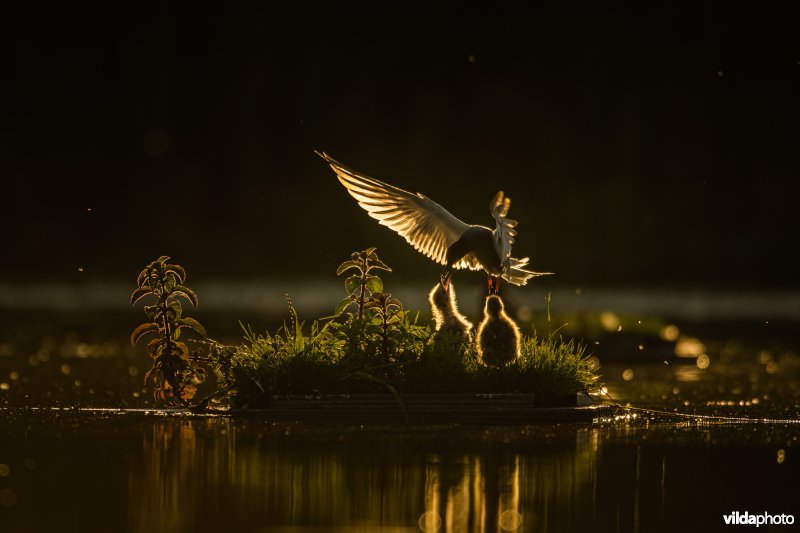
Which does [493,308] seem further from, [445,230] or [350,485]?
[350,485]

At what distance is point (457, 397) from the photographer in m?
13.2

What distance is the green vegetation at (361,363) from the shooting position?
13.4m

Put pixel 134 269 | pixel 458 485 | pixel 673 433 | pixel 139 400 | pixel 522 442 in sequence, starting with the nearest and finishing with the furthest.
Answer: pixel 458 485 < pixel 522 442 < pixel 673 433 < pixel 139 400 < pixel 134 269

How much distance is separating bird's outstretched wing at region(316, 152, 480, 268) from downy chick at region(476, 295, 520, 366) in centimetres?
65

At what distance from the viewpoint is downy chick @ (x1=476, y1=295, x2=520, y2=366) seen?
13.5 metres

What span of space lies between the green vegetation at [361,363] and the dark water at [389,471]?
41 cm

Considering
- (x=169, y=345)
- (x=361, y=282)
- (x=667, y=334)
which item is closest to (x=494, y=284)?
(x=361, y=282)

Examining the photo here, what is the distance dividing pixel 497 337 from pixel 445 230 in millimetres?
1170

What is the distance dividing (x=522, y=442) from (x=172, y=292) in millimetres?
3861

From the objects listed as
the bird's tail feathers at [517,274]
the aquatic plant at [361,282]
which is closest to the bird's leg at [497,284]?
the bird's tail feathers at [517,274]

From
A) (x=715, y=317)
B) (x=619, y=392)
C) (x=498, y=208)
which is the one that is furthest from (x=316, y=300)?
(x=498, y=208)

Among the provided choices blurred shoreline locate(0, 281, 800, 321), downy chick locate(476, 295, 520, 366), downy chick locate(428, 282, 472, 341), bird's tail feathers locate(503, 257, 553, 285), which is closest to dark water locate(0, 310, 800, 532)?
downy chick locate(476, 295, 520, 366)

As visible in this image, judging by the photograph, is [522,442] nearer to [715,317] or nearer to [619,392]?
[619,392]

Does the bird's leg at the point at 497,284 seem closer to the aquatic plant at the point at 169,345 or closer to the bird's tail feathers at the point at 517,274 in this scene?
the bird's tail feathers at the point at 517,274
